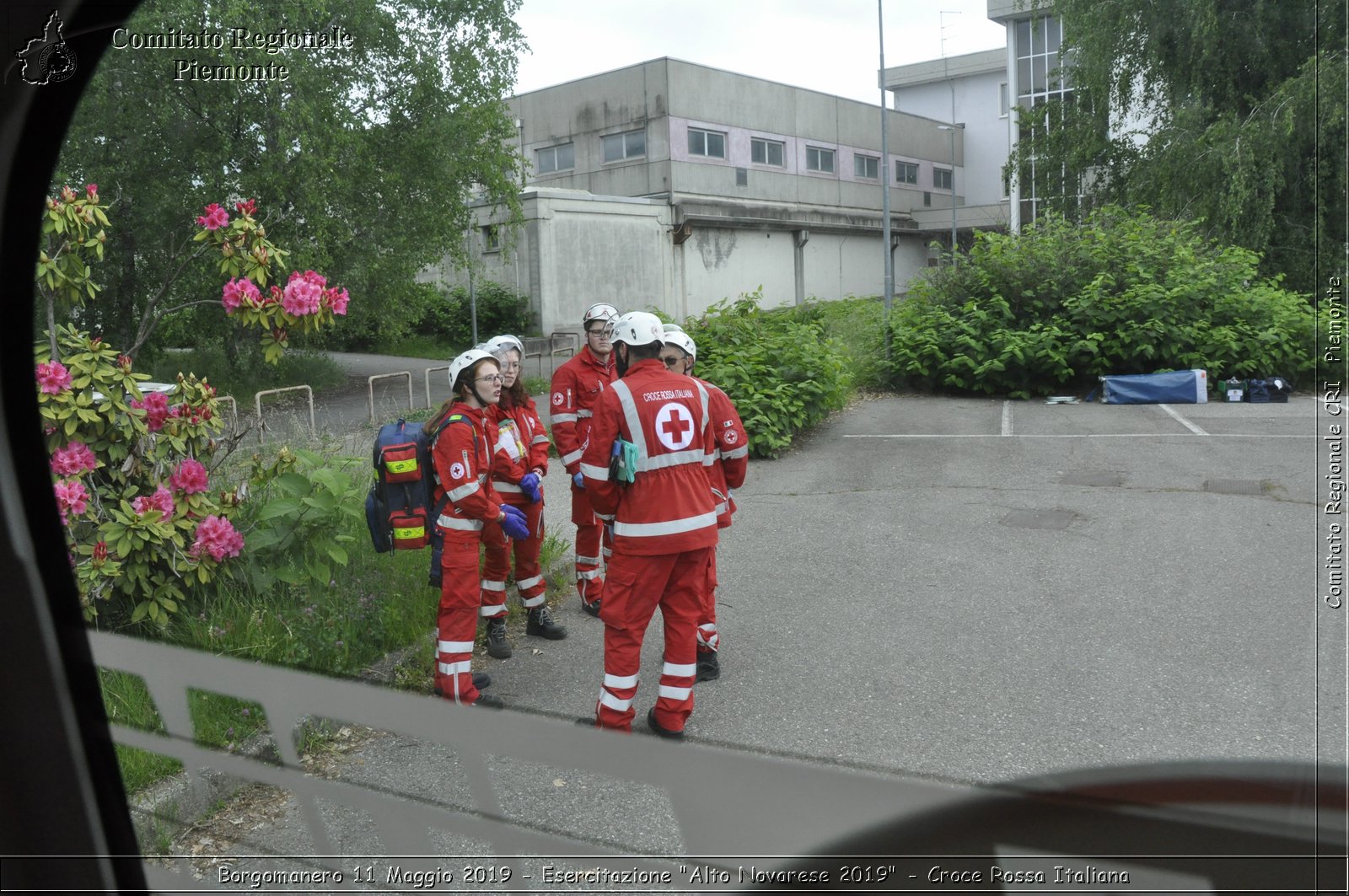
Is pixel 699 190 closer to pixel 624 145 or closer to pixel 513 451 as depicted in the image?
Result: pixel 624 145

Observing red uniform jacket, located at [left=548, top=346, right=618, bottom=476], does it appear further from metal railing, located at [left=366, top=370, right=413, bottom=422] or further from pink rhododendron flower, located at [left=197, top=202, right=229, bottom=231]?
metal railing, located at [left=366, top=370, right=413, bottom=422]

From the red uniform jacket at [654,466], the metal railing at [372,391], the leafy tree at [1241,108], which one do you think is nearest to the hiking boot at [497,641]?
the red uniform jacket at [654,466]

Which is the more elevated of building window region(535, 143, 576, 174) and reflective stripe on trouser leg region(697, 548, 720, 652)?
building window region(535, 143, 576, 174)

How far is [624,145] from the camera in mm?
36062

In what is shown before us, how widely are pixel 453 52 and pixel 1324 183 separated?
2120cm

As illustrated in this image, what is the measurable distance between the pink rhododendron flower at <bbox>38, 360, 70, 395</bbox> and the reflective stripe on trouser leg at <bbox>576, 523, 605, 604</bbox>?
3.10 meters

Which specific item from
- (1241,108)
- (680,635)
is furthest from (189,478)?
(1241,108)

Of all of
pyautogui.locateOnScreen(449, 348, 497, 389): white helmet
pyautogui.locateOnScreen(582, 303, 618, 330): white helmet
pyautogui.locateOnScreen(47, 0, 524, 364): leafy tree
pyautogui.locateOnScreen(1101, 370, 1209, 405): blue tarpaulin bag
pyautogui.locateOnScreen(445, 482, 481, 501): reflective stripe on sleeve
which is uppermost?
pyautogui.locateOnScreen(47, 0, 524, 364): leafy tree

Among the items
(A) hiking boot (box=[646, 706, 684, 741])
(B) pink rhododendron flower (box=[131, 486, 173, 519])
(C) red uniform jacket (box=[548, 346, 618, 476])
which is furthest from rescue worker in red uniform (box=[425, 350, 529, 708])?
(C) red uniform jacket (box=[548, 346, 618, 476])

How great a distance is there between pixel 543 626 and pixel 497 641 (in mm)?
417

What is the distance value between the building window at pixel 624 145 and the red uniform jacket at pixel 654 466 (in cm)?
3170

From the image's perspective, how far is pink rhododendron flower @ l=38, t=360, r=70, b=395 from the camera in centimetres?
472

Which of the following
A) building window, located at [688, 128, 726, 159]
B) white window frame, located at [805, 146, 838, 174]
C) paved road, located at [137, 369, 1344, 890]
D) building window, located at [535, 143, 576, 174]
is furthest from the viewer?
white window frame, located at [805, 146, 838, 174]

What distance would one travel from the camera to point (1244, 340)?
48.5 ft
